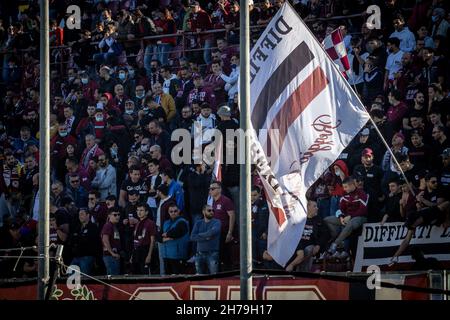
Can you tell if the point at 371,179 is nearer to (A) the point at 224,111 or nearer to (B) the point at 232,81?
(A) the point at 224,111

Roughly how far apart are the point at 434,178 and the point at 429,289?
3586 mm

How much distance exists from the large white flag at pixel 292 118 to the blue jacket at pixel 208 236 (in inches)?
118

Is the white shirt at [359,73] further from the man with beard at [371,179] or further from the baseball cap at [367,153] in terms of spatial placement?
the man with beard at [371,179]

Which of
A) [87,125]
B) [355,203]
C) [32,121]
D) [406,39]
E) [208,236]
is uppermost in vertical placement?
[406,39]

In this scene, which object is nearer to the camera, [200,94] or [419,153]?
[419,153]

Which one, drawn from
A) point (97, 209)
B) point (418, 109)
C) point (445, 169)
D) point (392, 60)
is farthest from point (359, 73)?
point (97, 209)

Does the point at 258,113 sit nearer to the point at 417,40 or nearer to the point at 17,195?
the point at 417,40

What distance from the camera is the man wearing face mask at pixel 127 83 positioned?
20.3 meters

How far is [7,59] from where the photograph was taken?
77.9ft

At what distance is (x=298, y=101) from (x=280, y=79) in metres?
0.37

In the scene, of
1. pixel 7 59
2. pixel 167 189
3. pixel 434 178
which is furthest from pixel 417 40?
pixel 7 59

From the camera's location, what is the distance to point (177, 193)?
17.1m

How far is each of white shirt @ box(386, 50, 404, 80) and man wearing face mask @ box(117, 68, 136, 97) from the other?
5.28 metres

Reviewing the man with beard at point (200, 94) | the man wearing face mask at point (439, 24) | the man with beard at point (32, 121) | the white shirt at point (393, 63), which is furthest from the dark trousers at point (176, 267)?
the man with beard at point (32, 121)
